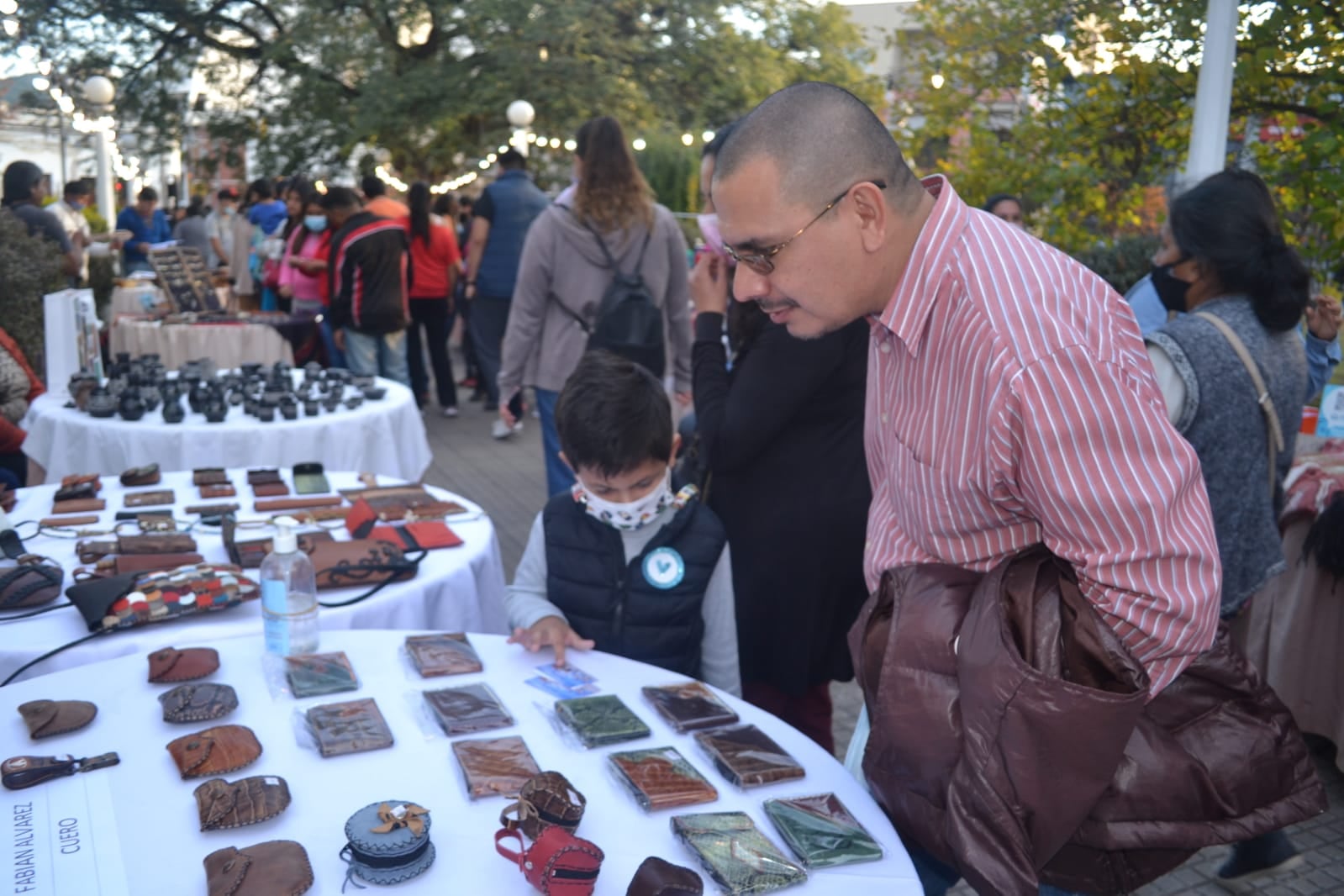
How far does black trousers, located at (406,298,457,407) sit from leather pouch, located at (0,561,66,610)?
6.36 m

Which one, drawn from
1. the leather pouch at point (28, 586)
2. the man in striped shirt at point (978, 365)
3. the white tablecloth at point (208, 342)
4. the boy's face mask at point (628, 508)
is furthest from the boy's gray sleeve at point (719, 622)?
the white tablecloth at point (208, 342)

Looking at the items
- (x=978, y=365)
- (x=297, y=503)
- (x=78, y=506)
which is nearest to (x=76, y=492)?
(x=78, y=506)

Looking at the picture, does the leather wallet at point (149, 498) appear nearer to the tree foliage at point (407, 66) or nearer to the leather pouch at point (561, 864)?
Result: the leather pouch at point (561, 864)

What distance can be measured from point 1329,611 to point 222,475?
371 cm

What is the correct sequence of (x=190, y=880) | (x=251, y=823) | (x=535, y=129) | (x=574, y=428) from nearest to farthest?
1. (x=190, y=880)
2. (x=251, y=823)
3. (x=574, y=428)
4. (x=535, y=129)

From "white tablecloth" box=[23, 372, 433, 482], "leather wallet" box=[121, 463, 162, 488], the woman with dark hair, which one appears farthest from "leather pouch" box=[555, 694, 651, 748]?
the woman with dark hair

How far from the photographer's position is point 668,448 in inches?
95.0

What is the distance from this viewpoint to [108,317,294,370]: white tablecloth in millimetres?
6949

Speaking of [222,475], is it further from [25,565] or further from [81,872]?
[81,872]

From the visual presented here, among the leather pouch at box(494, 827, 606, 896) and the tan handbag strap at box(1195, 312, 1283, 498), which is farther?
the tan handbag strap at box(1195, 312, 1283, 498)

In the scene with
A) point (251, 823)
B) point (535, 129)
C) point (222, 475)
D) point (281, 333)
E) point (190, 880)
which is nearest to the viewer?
point (190, 880)

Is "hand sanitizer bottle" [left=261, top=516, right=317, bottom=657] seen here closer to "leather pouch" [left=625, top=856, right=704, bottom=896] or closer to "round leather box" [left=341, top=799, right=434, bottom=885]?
"round leather box" [left=341, top=799, right=434, bottom=885]

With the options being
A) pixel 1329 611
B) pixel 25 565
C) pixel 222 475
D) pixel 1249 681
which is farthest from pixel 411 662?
pixel 1329 611

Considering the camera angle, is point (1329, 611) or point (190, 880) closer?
point (190, 880)
